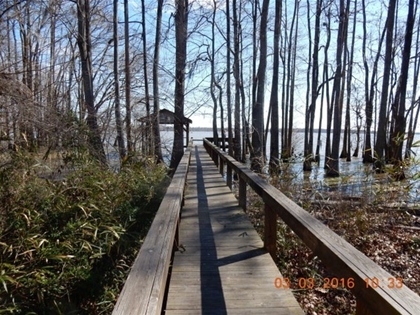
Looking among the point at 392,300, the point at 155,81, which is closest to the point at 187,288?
the point at 392,300

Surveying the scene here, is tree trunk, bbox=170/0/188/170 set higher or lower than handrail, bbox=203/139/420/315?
higher

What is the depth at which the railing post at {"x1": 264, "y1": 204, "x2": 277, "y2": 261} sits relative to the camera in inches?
121

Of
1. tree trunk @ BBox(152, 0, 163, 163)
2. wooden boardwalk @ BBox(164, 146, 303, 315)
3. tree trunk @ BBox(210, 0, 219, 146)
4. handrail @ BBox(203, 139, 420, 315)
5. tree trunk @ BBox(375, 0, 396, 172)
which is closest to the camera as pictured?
handrail @ BBox(203, 139, 420, 315)

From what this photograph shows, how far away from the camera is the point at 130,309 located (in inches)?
48.8

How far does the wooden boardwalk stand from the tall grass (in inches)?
27.4

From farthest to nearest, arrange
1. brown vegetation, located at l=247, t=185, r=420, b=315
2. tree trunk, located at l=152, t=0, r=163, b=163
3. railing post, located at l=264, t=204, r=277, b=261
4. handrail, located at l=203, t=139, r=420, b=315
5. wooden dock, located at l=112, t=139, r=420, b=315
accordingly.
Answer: tree trunk, located at l=152, t=0, r=163, b=163, brown vegetation, located at l=247, t=185, r=420, b=315, railing post, located at l=264, t=204, r=277, b=261, wooden dock, located at l=112, t=139, r=420, b=315, handrail, located at l=203, t=139, r=420, b=315

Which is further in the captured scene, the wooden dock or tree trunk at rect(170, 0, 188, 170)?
tree trunk at rect(170, 0, 188, 170)

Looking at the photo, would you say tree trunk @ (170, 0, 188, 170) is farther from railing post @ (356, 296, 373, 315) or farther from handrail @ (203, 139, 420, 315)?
railing post @ (356, 296, 373, 315)

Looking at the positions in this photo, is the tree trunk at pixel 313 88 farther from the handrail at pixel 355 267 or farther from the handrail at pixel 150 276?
the handrail at pixel 150 276

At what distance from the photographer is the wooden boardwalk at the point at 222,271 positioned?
2.30 meters

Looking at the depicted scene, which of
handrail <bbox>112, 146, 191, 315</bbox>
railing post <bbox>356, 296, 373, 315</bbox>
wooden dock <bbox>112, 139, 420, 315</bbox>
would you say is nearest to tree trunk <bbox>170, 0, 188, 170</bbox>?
wooden dock <bbox>112, 139, 420, 315</bbox>

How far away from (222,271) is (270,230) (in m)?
0.65

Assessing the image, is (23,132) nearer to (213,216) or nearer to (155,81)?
(213,216)

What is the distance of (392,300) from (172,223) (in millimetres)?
1547
